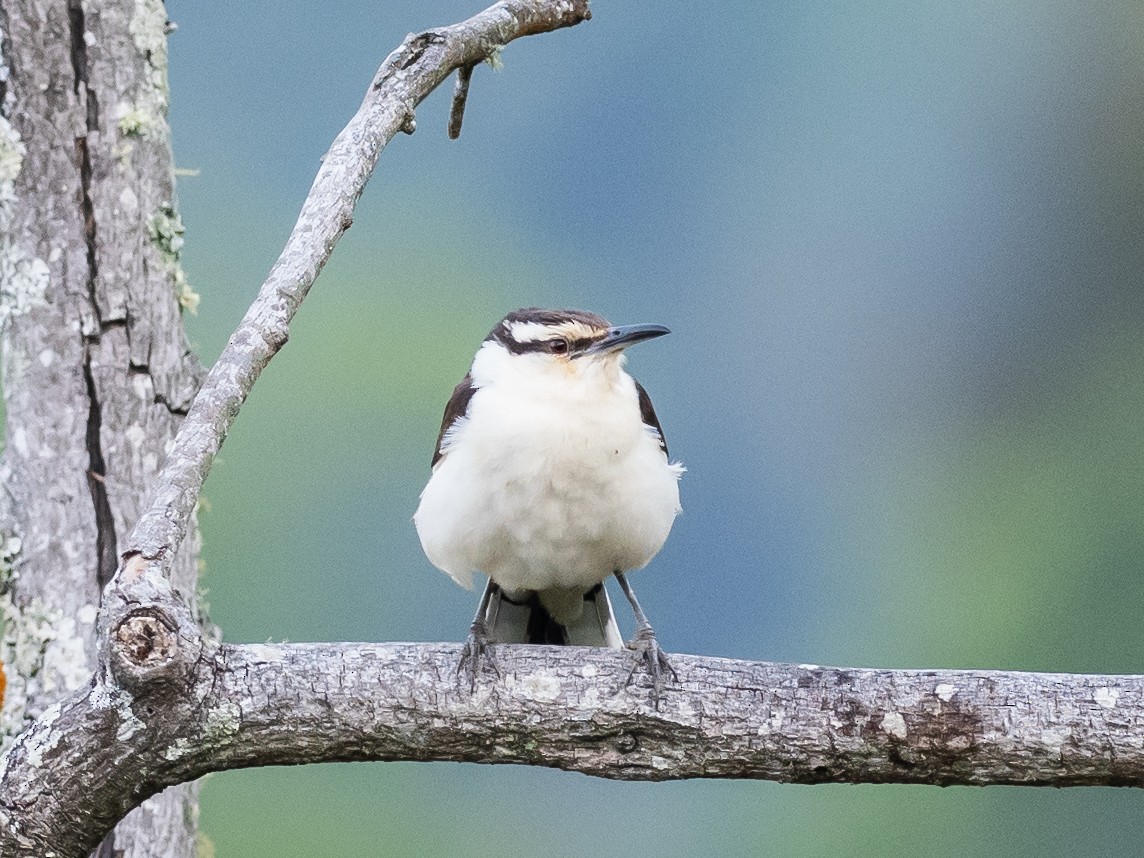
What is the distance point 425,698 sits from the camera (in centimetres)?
166

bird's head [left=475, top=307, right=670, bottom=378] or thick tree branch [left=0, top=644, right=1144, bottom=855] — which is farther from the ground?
bird's head [left=475, top=307, right=670, bottom=378]

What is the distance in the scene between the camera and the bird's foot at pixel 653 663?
165 centimetres

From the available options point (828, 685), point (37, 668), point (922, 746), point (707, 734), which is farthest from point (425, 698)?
point (37, 668)

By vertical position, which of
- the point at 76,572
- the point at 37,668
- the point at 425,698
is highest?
the point at 76,572

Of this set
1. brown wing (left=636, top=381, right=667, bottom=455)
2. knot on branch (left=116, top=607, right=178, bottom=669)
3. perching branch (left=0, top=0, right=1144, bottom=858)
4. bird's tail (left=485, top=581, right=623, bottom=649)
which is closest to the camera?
knot on branch (left=116, top=607, right=178, bottom=669)

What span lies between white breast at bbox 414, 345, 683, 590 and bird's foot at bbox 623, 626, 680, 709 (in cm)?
31

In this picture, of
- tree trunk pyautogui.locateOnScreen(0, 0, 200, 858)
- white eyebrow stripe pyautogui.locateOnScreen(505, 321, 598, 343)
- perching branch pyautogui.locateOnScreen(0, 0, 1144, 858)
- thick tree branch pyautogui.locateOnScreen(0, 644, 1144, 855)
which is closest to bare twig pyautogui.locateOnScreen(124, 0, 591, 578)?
perching branch pyautogui.locateOnScreen(0, 0, 1144, 858)

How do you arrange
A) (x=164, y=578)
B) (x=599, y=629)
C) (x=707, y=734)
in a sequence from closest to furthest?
1. (x=164, y=578)
2. (x=707, y=734)
3. (x=599, y=629)

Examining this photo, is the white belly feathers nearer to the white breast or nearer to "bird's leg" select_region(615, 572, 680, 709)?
the white breast

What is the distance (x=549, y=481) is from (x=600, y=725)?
0.44 m

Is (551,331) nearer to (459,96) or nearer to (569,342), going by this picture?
(569,342)

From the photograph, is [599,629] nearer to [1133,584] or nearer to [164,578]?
[164,578]

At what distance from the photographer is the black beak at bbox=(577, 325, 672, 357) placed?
6.67 feet

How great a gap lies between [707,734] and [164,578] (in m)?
0.68
